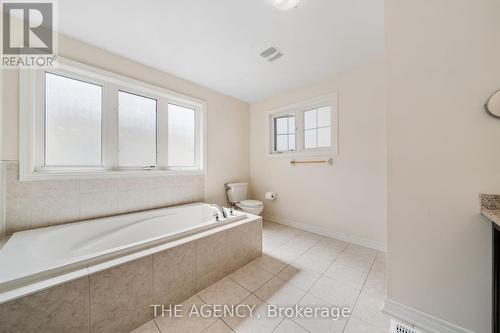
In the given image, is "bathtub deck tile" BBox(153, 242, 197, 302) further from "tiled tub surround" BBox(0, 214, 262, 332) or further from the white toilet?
the white toilet

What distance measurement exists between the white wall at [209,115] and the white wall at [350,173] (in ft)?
2.72

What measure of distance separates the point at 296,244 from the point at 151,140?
7.60ft

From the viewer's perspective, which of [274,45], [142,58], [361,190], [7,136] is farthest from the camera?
[361,190]

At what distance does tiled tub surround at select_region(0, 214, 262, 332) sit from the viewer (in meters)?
0.81

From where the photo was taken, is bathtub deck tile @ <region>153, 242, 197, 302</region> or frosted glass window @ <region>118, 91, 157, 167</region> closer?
bathtub deck tile @ <region>153, 242, 197, 302</region>

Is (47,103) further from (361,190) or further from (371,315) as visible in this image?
(361,190)

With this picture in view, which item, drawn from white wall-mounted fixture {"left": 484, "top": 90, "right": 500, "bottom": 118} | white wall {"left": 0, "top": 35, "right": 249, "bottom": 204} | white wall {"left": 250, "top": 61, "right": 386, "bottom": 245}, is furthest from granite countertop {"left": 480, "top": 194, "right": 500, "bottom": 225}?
white wall {"left": 0, "top": 35, "right": 249, "bottom": 204}

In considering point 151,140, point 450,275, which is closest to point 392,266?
point 450,275

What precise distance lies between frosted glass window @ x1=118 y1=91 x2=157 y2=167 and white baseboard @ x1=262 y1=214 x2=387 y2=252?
2.16 metres

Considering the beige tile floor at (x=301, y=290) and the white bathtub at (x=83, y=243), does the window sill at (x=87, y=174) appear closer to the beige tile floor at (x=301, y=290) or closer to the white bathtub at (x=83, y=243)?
the white bathtub at (x=83, y=243)

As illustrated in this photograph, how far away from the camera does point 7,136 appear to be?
1355 mm

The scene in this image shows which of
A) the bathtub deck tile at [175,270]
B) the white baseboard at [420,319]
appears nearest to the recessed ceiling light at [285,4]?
the bathtub deck tile at [175,270]

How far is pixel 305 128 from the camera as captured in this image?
108 inches

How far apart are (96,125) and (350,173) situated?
3.04 metres
